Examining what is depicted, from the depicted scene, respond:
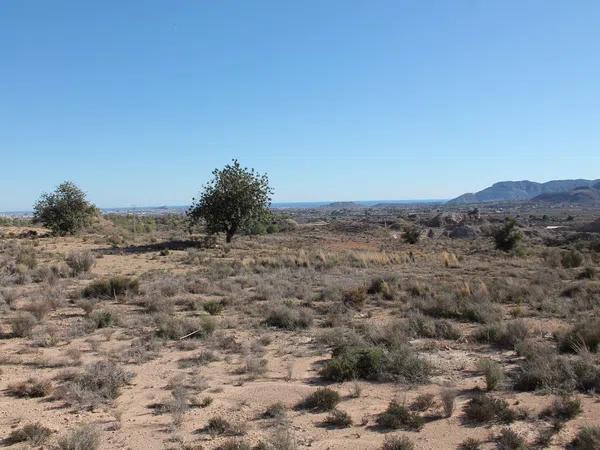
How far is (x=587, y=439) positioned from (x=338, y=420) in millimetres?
3242

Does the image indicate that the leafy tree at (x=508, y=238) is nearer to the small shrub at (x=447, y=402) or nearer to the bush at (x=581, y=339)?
the bush at (x=581, y=339)

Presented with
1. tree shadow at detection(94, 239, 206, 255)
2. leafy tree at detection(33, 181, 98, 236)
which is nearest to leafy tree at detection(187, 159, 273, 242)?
tree shadow at detection(94, 239, 206, 255)

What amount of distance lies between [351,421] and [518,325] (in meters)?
6.32

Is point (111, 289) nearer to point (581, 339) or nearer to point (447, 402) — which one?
point (447, 402)

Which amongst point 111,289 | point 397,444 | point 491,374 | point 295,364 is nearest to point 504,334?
point 491,374

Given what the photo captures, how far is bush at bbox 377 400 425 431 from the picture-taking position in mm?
7246

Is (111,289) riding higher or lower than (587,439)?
higher

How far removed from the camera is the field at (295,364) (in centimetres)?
708

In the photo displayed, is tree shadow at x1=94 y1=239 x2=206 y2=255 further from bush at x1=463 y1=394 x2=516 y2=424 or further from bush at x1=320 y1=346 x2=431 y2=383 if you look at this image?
bush at x1=463 y1=394 x2=516 y2=424

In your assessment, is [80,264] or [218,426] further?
[80,264]

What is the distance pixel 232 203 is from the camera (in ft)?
116

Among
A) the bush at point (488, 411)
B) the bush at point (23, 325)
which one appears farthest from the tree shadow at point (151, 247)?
the bush at point (488, 411)

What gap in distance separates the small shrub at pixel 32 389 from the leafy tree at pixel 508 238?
36.2m

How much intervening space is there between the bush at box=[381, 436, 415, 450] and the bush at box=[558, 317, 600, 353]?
5.81 metres
